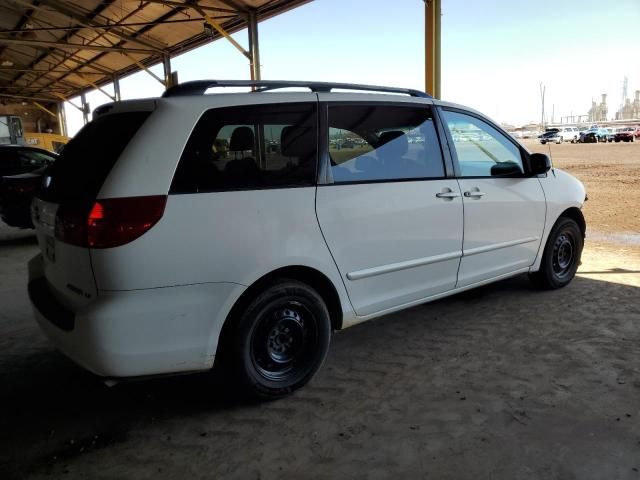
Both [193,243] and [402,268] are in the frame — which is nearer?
[193,243]

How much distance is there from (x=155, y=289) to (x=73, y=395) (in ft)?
3.96

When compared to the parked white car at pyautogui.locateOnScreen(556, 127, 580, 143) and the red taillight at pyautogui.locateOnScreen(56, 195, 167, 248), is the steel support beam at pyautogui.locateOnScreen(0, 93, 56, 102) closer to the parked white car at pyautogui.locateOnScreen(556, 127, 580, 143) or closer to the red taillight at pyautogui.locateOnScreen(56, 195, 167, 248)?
the red taillight at pyautogui.locateOnScreen(56, 195, 167, 248)

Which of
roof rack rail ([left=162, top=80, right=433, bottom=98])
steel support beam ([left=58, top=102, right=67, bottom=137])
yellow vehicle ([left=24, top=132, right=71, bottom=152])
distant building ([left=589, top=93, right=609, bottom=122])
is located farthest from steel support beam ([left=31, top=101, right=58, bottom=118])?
distant building ([left=589, top=93, right=609, bottom=122])

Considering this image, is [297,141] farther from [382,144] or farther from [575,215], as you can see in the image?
[575,215]

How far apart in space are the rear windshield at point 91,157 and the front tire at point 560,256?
12.1 ft

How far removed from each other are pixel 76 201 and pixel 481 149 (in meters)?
2.95


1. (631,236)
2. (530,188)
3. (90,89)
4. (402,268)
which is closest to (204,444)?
(402,268)

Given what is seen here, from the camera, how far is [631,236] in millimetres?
6914

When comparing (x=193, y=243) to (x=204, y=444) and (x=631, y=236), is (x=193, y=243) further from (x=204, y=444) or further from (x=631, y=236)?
(x=631, y=236)

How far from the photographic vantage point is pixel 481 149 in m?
3.90

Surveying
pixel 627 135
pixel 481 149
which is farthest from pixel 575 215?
pixel 627 135

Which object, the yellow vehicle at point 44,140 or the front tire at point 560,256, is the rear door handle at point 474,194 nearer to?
the front tire at point 560,256

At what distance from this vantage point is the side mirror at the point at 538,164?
4113mm

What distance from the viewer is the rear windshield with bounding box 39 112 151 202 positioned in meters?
2.40
